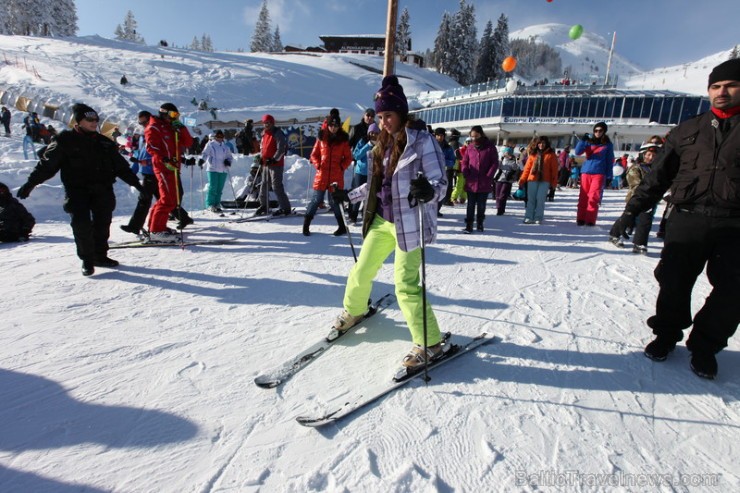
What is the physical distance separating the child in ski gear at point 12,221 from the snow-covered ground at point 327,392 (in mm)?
1522

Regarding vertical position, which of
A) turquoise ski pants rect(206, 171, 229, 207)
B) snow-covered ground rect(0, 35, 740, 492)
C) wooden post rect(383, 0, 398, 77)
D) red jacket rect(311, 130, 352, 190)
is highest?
wooden post rect(383, 0, 398, 77)

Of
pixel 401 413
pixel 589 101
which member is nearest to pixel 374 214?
pixel 401 413

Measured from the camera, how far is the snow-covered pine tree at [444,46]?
68.9m

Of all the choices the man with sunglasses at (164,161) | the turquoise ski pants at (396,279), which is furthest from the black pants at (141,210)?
the turquoise ski pants at (396,279)

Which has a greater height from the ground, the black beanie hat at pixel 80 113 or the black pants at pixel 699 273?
the black beanie hat at pixel 80 113

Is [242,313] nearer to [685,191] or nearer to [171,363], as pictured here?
[171,363]

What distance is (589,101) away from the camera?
40375 mm

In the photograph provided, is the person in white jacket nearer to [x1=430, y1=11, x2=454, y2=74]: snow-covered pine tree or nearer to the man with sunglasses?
the man with sunglasses

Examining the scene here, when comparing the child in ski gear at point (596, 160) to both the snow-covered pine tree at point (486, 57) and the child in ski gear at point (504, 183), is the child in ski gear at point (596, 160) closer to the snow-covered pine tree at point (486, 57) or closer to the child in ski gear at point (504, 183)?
the child in ski gear at point (504, 183)

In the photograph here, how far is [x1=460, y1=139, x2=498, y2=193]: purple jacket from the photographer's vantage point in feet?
22.0

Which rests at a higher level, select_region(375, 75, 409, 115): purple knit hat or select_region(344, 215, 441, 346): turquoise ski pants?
select_region(375, 75, 409, 115): purple knit hat

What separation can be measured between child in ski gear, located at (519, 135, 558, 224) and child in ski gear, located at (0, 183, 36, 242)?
348 inches

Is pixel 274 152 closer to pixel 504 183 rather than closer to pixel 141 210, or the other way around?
pixel 141 210

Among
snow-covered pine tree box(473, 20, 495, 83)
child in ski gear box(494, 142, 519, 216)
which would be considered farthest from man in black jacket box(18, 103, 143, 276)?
snow-covered pine tree box(473, 20, 495, 83)
